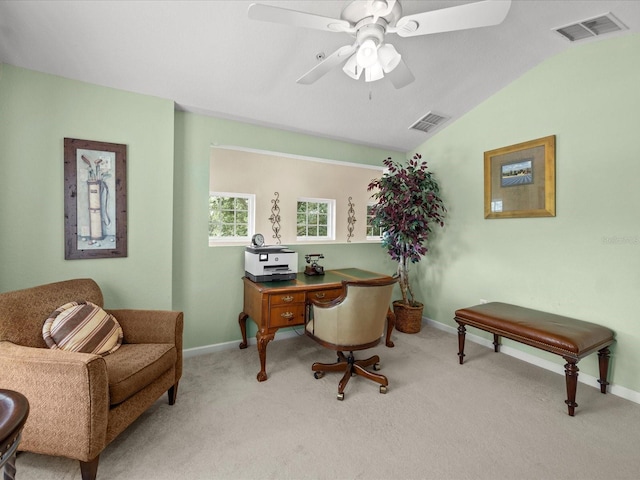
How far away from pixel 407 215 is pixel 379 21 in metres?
2.25

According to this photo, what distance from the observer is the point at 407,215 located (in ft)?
11.5

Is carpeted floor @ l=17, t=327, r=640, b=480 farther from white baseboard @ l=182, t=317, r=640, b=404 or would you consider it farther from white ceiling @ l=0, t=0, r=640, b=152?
white ceiling @ l=0, t=0, r=640, b=152

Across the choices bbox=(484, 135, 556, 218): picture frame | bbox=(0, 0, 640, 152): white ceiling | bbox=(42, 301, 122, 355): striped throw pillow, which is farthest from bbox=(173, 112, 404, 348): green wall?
bbox=(484, 135, 556, 218): picture frame

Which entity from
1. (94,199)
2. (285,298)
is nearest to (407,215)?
(285,298)

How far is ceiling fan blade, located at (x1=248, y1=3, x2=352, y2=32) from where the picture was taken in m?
1.38

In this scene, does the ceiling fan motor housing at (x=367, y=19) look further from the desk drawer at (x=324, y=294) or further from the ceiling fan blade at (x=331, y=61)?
the desk drawer at (x=324, y=294)

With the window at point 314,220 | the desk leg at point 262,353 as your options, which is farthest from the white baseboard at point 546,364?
the desk leg at point 262,353

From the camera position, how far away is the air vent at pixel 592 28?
86.1 inches

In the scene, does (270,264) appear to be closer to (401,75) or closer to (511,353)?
(401,75)

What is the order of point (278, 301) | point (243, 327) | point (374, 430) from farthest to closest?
point (243, 327) < point (278, 301) < point (374, 430)

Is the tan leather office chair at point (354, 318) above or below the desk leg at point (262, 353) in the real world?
above

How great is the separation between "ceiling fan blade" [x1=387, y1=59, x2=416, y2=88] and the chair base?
6.80ft

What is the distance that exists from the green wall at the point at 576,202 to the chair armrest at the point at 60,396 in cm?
350

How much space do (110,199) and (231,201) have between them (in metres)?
1.60
